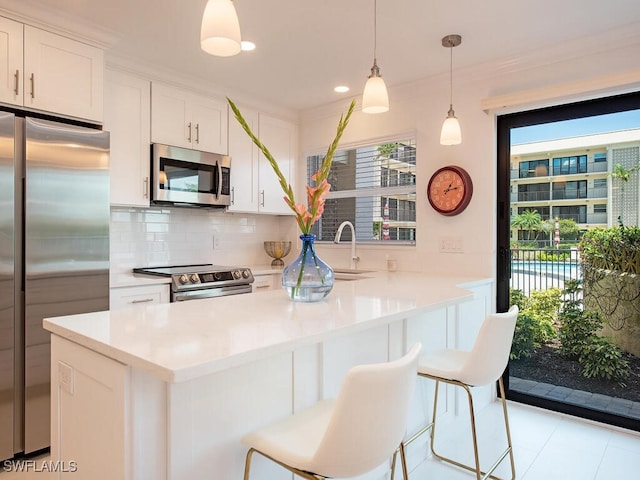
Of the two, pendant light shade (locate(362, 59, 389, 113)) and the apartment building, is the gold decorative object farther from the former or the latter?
pendant light shade (locate(362, 59, 389, 113))

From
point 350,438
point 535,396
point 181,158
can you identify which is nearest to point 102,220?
point 181,158

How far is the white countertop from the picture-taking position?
3.39ft

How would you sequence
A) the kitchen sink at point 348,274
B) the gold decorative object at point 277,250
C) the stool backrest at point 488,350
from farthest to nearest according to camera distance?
the gold decorative object at point 277,250 → the kitchen sink at point 348,274 → the stool backrest at point 488,350

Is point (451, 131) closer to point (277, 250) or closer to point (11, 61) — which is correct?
point (277, 250)

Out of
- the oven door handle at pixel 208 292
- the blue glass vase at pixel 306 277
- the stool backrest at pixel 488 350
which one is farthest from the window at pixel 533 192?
the oven door handle at pixel 208 292

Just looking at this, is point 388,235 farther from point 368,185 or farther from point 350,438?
point 350,438

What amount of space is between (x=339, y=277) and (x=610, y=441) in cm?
210

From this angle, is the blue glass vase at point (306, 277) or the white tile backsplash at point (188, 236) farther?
the white tile backsplash at point (188, 236)

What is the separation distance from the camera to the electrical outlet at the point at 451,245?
328cm

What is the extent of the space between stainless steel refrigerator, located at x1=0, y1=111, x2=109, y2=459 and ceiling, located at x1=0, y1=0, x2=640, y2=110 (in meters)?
0.69

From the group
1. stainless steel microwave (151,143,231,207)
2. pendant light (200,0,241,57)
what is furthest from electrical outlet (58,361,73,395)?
stainless steel microwave (151,143,231,207)

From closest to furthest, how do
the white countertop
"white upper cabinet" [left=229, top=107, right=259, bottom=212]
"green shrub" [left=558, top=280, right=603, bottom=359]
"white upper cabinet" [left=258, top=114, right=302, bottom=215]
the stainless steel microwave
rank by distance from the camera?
the white countertop
"green shrub" [left=558, top=280, right=603, bottom=359]
the stainless steel microwave
"white upper cabinet" [left=229, top=107, right=259, bottom=212]
"white upper cabinet" [left=258, top=114, right=302, bottom=215]

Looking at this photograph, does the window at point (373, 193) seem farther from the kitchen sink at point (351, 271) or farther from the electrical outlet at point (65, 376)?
the electrical outlet at point (65, 376)

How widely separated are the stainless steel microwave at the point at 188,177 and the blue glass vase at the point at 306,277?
184 centimetres
